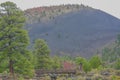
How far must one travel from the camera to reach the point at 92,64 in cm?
8481

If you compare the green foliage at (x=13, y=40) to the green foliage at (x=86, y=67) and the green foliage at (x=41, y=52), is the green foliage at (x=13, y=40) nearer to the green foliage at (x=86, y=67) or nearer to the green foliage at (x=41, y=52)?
the green foliage at (x=41, y=52)

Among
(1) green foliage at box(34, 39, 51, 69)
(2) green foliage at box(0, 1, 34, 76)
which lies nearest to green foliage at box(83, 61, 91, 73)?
(1) green foliage at box(34, 39, 51, 69)

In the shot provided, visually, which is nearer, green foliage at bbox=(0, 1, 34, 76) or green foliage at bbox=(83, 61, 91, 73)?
green foliage at bbox=(0, 1, 34, 76)

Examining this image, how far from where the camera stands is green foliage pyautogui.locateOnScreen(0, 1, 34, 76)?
43.7m

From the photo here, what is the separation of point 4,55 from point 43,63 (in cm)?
2906

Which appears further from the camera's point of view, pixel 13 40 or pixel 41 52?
pixel 41 52

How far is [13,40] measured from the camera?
44.2 metres

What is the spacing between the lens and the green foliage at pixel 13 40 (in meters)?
43.7

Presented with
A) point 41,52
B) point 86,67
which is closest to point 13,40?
point 41,52

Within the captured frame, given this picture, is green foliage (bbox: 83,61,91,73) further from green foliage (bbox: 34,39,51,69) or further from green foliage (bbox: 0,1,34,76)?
green foliage (bbox: 0,1,34,76)

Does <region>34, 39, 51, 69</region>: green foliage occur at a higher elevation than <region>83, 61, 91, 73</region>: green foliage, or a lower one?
higher

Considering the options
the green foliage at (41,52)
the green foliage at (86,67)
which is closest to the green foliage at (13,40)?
the green foliage at (41,52)

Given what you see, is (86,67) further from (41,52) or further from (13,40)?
(13,40)

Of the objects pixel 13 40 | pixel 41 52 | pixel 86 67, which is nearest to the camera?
pixel 13 40
